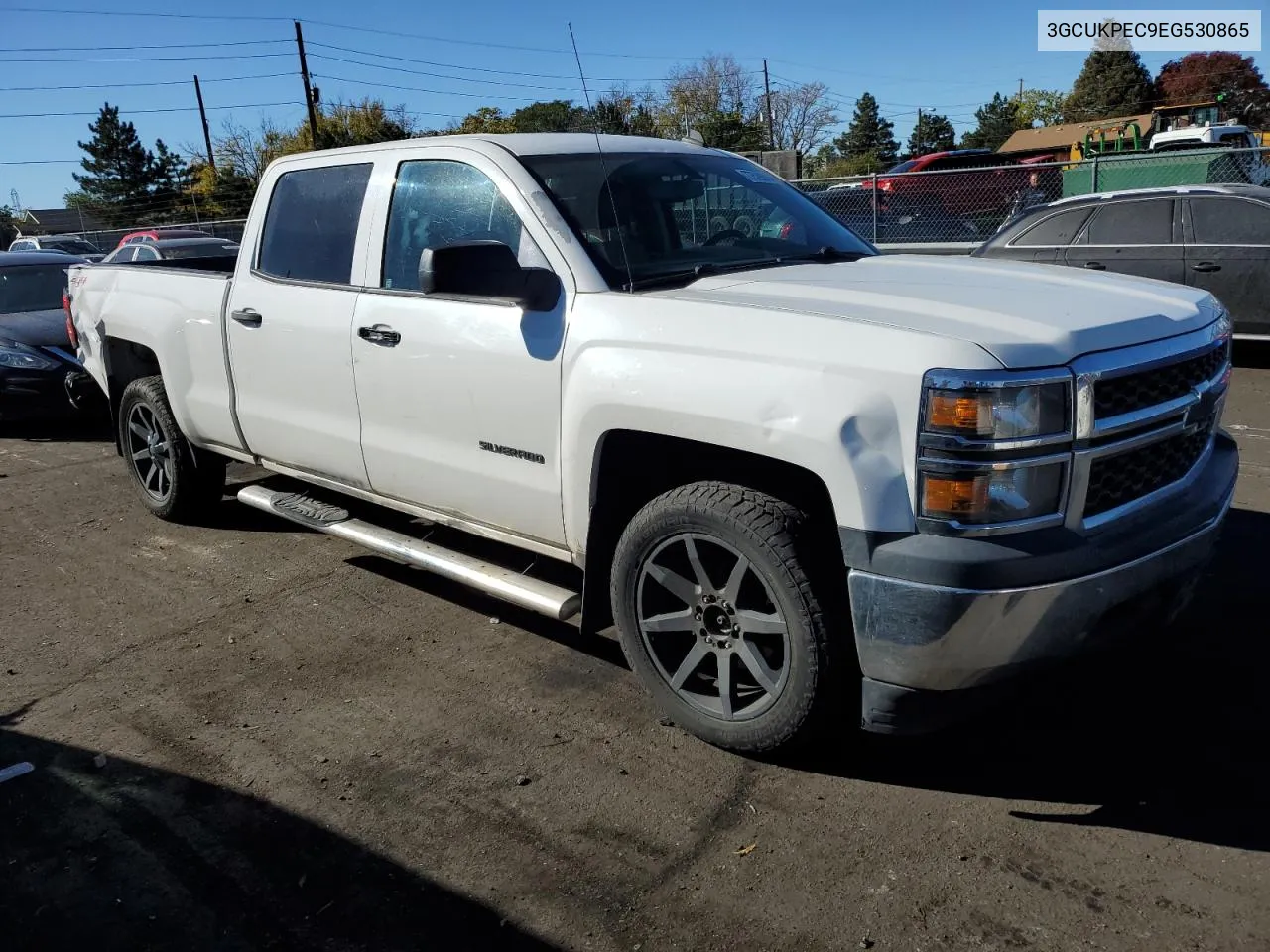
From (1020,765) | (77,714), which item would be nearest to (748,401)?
(1020,765)

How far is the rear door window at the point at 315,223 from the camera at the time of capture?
15.0ft

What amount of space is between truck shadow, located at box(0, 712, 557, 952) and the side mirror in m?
1.80

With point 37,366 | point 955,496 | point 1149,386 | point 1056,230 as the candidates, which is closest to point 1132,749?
point 1149,386

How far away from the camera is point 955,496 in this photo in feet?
8.92

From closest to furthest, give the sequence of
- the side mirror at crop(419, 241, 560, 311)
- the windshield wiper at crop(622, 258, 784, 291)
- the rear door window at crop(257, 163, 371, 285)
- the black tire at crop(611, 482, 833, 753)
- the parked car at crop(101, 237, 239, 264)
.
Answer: the black tire at crop(611, 482, 833, 753)
the side mirror at crop(419, 241, 560, 311)
the windshield wiper at crop(622, 258, 784, 291)
the rear door window at crop(257, 163, 371, 285)
the parked car at crop(101, 237, 239, 264)

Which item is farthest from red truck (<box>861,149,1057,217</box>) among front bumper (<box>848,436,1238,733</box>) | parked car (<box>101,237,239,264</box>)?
front bumper (<box>848,436,1238,733</box>)

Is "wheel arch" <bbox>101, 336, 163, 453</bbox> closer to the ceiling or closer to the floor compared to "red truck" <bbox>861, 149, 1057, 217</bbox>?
closer to the floor

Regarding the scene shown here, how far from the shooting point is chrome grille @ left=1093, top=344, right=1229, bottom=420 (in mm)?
2863

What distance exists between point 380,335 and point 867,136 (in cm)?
9024

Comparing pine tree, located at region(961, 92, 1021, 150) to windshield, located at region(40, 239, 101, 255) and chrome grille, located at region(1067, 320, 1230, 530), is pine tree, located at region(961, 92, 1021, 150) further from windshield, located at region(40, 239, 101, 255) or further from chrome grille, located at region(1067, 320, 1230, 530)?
chrome grille, located at region(1067, 320, 1230, 530)

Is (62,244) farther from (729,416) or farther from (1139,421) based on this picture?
(1139,421)

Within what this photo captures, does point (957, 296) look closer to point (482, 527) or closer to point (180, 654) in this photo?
point (482, 527)

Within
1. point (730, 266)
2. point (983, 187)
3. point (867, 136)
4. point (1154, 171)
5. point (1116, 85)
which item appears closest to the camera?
point (730, 266)

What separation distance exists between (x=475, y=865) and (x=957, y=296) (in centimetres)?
220
